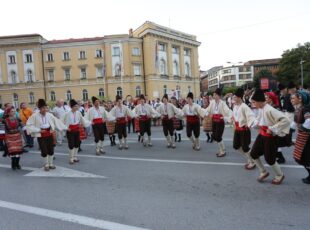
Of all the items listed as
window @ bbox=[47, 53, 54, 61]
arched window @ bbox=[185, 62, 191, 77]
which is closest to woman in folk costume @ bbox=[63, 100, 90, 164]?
window @ bbox=[47, 53, 54, 61]

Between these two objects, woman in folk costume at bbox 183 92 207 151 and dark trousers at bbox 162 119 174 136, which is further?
dark trousers at bbox 162 119 174 136

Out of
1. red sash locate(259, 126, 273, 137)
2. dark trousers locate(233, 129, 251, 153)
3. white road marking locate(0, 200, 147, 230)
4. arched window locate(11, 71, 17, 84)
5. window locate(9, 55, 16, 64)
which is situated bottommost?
white road marking locate(0, 200, 147, 230)

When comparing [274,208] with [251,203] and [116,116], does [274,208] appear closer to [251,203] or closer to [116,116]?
[251,203]

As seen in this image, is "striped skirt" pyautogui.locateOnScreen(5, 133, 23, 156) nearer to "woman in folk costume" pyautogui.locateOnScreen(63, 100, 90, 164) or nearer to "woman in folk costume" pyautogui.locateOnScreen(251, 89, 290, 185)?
"woman in folk costume" pyautogui.locateOnScreen(63, 100, 90, 164)

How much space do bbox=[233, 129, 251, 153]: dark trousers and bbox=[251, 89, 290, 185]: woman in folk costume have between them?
1.16 m

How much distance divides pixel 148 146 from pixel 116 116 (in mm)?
1724

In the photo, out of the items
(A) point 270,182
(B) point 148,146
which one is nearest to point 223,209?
(A) point 270,182

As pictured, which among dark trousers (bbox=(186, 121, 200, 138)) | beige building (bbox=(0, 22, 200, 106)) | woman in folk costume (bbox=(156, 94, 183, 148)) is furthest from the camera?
beige building (bbox=(0, 22, 200, 106))

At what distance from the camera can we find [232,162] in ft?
25.6

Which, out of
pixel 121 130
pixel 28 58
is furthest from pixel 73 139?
pixel 28 58

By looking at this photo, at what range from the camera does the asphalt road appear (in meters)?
A: 4.27

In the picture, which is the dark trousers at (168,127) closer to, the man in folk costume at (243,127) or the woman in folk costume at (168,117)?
the woman in folk costume at (168,117)

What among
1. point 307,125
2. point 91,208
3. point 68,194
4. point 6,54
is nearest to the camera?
point 91,208

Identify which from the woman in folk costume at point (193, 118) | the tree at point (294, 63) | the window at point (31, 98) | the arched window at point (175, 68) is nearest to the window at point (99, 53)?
the window at point (31, 98)
